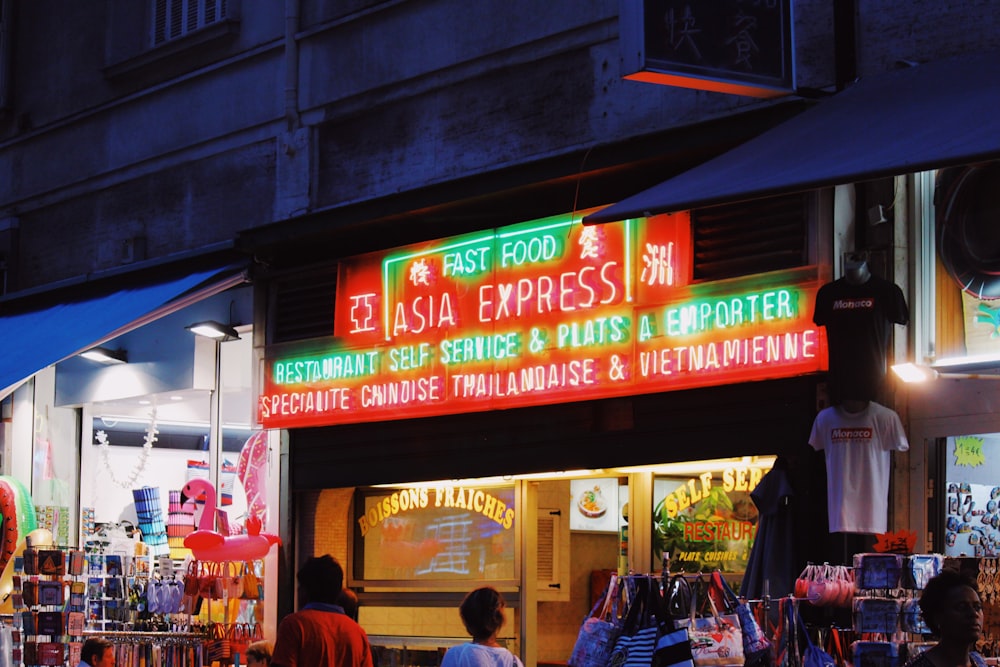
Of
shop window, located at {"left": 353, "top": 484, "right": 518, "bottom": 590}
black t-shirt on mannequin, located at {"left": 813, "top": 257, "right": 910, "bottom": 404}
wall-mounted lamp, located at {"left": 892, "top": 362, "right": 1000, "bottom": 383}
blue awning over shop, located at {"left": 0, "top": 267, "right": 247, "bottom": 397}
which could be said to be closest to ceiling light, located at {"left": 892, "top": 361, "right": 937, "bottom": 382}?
wall-mounted lamp, located at {"left": 892, "top": 362, "right": 1000, "bottom": 383}

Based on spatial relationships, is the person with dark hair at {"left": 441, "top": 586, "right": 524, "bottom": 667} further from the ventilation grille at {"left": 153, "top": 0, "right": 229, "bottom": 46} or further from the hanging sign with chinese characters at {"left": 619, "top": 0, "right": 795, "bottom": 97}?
the ventilation grille at {"left": 153, "top": 0, "right": 229, "bottom": 46}

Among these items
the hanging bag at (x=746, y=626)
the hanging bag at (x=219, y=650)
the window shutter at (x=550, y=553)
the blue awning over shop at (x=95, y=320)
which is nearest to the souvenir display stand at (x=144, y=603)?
the hanging bag at (x=219, y=650)

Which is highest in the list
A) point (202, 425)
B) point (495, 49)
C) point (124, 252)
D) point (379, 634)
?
point (495, 49)

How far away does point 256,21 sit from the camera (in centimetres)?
1477

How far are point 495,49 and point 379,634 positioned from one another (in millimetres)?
4853

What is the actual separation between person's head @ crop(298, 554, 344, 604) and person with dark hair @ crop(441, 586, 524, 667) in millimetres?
670

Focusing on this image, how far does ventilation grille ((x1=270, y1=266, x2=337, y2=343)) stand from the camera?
13.7 m

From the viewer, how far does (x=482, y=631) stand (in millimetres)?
7750

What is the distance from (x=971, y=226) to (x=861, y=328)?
0.87 metres

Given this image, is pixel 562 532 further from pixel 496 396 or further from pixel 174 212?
pixel 174 212

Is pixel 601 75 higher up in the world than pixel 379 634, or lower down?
higher up

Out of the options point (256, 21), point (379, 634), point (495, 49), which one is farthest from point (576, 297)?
point (256, 21)

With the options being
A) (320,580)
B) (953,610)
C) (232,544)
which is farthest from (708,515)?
(953,610)

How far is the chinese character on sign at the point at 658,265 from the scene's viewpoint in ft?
35.8
